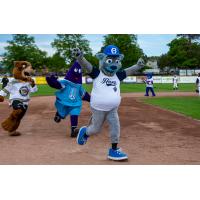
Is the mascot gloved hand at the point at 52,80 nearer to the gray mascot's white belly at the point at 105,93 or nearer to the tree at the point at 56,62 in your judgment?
the gray mascot's white belly at the point at 105,93

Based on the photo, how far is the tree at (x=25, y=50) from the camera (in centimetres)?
5391

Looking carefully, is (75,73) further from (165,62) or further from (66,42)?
(165,62)

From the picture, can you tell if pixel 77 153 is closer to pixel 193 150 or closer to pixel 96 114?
pixel 96 114

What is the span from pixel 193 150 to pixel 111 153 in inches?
69.2

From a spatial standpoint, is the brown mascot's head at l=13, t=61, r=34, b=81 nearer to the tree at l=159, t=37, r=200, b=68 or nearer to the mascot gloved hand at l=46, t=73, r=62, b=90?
the mascot gloved hand at l=46, t=73, r=62, b=90

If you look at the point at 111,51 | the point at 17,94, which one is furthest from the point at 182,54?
the point at 111,51

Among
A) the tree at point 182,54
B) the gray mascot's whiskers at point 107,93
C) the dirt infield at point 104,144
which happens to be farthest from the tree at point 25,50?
the gray mascot's whiskers at point 107,93

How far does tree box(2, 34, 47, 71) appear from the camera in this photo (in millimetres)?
53906

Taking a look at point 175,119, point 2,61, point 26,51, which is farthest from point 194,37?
point 175,119

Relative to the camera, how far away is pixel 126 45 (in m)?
54.9

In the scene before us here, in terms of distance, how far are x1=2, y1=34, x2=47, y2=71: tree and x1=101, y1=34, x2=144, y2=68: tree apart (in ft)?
33.1

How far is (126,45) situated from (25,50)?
49.9 feet

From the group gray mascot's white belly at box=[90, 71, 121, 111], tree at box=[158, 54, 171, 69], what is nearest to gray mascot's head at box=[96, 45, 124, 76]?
gray mascot's white belly at box=[90, 71, 121, 111]

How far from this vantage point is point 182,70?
6369 centimetres
